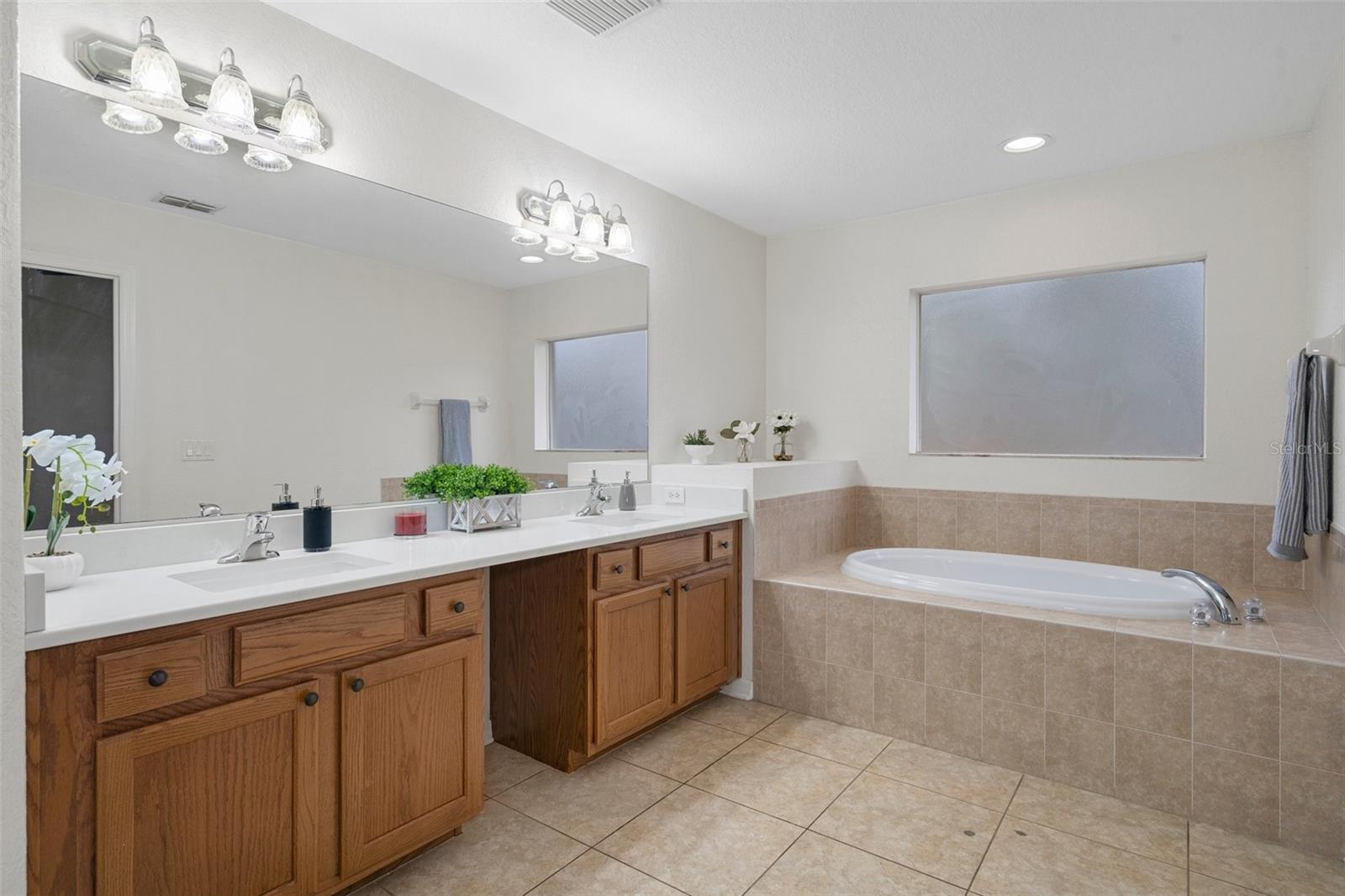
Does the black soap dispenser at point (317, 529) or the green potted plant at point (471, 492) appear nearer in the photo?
the black soap dispenser at point (317, 529)

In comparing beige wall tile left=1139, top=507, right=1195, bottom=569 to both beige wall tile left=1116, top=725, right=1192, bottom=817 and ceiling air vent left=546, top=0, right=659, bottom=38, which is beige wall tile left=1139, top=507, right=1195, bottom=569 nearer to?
beige wall tile left=1116, top=725, right=1192, bottom=817

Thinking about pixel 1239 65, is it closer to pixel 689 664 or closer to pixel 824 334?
pixel 824 334

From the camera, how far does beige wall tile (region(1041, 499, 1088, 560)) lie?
11.0 feet

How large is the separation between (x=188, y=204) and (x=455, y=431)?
104 cm

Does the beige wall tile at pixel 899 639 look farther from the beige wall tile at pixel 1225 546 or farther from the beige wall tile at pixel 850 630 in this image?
the beige wall tile at pixel 1225 546

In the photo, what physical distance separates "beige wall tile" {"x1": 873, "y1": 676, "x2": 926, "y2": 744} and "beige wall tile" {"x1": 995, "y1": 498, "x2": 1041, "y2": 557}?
3.73ft

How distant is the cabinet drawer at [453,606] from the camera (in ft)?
6.17

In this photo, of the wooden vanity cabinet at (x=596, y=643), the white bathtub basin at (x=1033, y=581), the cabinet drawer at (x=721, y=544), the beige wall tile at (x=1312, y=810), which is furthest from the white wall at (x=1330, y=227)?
the wooden vanity cabinet at (x=596, y=643)

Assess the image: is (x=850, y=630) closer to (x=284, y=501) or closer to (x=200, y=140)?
(x=284, y=501)

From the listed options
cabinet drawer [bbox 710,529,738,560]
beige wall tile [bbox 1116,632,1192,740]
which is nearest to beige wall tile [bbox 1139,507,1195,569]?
beige wall tile [bbox 1116,632,1192,740]

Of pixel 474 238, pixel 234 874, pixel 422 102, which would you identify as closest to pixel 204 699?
pixel 234 874

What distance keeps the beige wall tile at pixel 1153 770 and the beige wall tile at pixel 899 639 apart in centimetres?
68

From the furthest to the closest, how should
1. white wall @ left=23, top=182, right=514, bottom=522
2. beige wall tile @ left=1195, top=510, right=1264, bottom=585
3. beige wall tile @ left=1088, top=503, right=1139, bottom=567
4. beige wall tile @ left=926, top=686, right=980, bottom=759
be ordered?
1. beige wall tile @ left=1088, top=503, right=1139, bottom=567
2. beige wall tile @ left=1195, top=510, right=1264, bottom=585
3. beige wall tile @ left=926, top=686, right=980, bottom=759
4. white wall @ left=23, top=182, right=514, bottom=522

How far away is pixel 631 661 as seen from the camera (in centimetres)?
261
